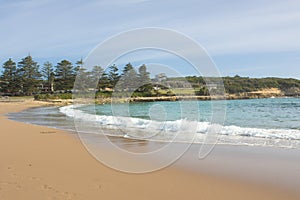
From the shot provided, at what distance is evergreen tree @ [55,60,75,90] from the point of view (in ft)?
235

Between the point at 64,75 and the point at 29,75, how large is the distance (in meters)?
8.53

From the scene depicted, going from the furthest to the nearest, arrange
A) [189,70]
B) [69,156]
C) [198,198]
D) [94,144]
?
[94,144], [189,70], [69,156], [198,198]

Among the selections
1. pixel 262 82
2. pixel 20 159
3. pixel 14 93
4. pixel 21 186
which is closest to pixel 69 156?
pixel 20 159

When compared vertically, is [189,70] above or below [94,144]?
above

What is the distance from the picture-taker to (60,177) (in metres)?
5.13

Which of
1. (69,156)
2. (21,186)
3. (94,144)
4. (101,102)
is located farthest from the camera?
(101,102)

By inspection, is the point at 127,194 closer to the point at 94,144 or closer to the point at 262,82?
the point at 94,144

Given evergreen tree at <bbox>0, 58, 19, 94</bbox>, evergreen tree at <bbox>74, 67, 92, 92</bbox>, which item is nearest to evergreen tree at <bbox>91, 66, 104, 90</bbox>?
evergreen tree at <bbox>74, 67, 92, 92</bbox>

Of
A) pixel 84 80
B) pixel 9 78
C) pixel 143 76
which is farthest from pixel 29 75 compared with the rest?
pixel 143 76

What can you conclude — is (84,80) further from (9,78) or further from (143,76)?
(9,78)

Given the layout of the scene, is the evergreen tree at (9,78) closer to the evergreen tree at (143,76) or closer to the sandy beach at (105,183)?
the evergreen tree at (143,76)

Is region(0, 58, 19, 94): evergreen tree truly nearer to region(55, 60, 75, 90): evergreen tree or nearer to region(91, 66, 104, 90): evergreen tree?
region(55, 60, 75, 90): evergreen tree

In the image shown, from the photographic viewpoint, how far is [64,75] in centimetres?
7231

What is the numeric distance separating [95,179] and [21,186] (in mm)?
1147
